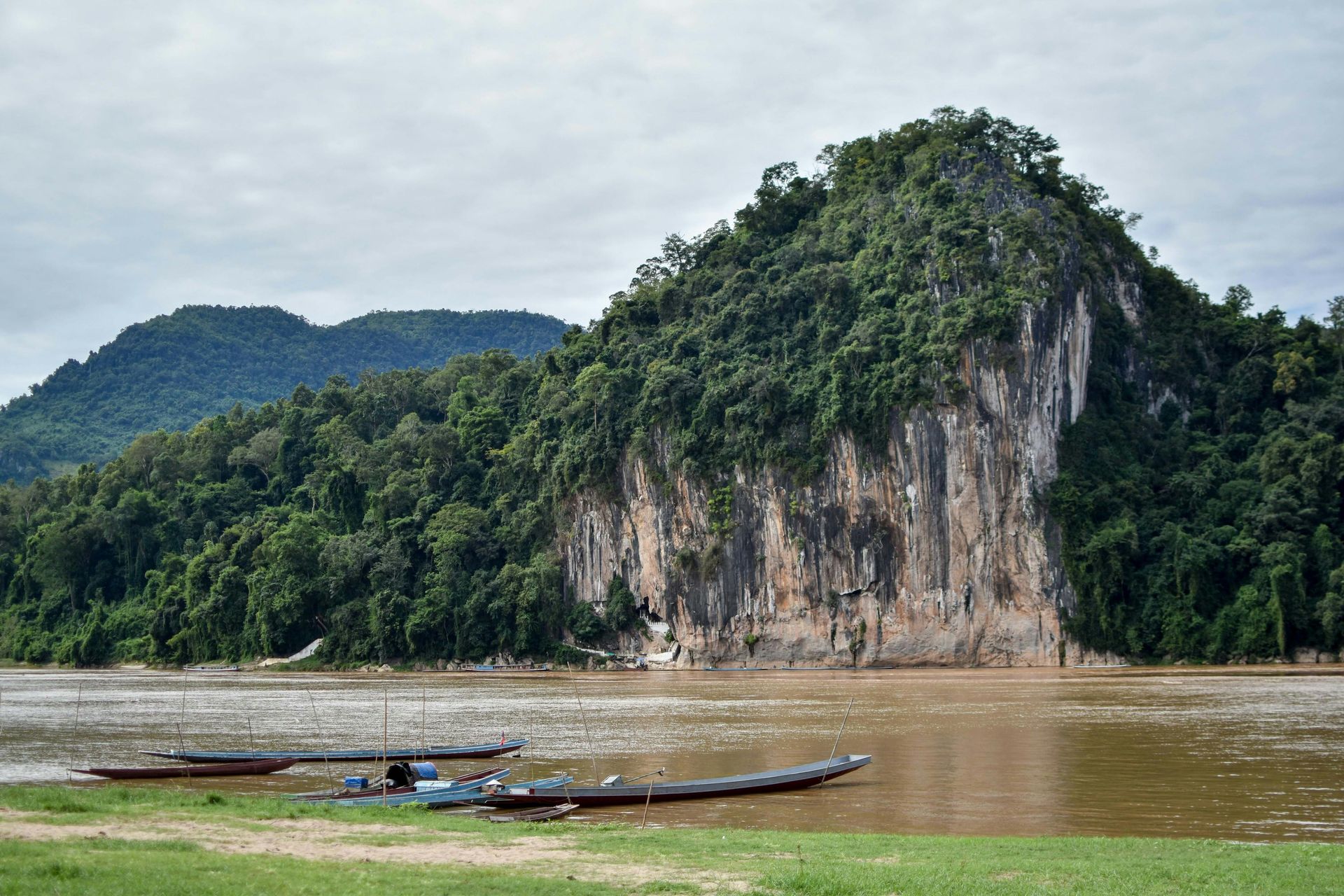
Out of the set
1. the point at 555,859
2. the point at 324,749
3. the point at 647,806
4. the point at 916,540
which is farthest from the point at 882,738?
the point at 916,540

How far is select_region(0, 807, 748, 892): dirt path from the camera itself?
13695mm

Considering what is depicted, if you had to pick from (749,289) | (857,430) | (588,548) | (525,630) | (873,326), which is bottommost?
(525,630)

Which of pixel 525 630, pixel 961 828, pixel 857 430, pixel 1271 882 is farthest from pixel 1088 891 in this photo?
pixel 525 630

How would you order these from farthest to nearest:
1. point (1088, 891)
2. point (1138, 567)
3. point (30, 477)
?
point (30, 477) → point (1138, 567) → point (1088, 891)

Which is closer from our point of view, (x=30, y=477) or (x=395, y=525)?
(x=395, y=525)

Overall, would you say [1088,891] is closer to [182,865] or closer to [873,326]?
[182,865]

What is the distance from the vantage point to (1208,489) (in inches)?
2734

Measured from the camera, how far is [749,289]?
283 feet

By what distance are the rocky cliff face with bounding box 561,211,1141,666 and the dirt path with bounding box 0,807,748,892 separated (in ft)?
181

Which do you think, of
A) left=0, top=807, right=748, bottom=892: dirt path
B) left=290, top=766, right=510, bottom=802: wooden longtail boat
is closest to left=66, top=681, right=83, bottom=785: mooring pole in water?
left=290, top=766, right=510, bottom=802: wooden longtail boat

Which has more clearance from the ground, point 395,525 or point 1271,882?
point 395,525

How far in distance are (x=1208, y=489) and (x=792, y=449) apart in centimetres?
2451

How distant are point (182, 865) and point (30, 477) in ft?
512

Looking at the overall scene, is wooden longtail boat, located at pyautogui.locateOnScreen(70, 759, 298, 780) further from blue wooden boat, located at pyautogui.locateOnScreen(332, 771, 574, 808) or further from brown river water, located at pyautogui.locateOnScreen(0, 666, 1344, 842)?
blue wooden boat, located at pyautogui.locateOnScreen(332, 771, 574, 808)
